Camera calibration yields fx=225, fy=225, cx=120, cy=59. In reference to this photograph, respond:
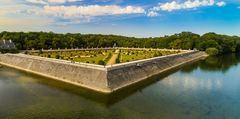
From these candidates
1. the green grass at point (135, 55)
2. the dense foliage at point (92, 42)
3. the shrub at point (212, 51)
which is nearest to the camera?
the green grass at point (135, 55)

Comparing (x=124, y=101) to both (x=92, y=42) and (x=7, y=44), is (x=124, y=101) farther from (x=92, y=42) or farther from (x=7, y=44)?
(x=92, y=42)

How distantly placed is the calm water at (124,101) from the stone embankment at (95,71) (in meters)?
1.32

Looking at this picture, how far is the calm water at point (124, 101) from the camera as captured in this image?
17953 millimetres

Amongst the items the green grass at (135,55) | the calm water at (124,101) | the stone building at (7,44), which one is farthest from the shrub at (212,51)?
the stone building at (7,44)

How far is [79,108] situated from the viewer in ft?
62.4

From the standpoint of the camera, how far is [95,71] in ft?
86.2

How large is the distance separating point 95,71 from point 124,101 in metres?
6.33

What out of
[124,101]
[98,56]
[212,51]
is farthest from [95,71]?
[212,51]

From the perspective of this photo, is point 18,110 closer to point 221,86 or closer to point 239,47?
point 221,86

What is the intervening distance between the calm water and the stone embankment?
132cm

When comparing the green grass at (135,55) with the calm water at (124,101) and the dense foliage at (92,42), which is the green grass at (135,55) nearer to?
the calm water at (124,101)

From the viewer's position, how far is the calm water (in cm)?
1795

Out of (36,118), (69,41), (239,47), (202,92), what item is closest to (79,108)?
(36,118)

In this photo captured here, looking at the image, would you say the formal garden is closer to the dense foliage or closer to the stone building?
the stone building
